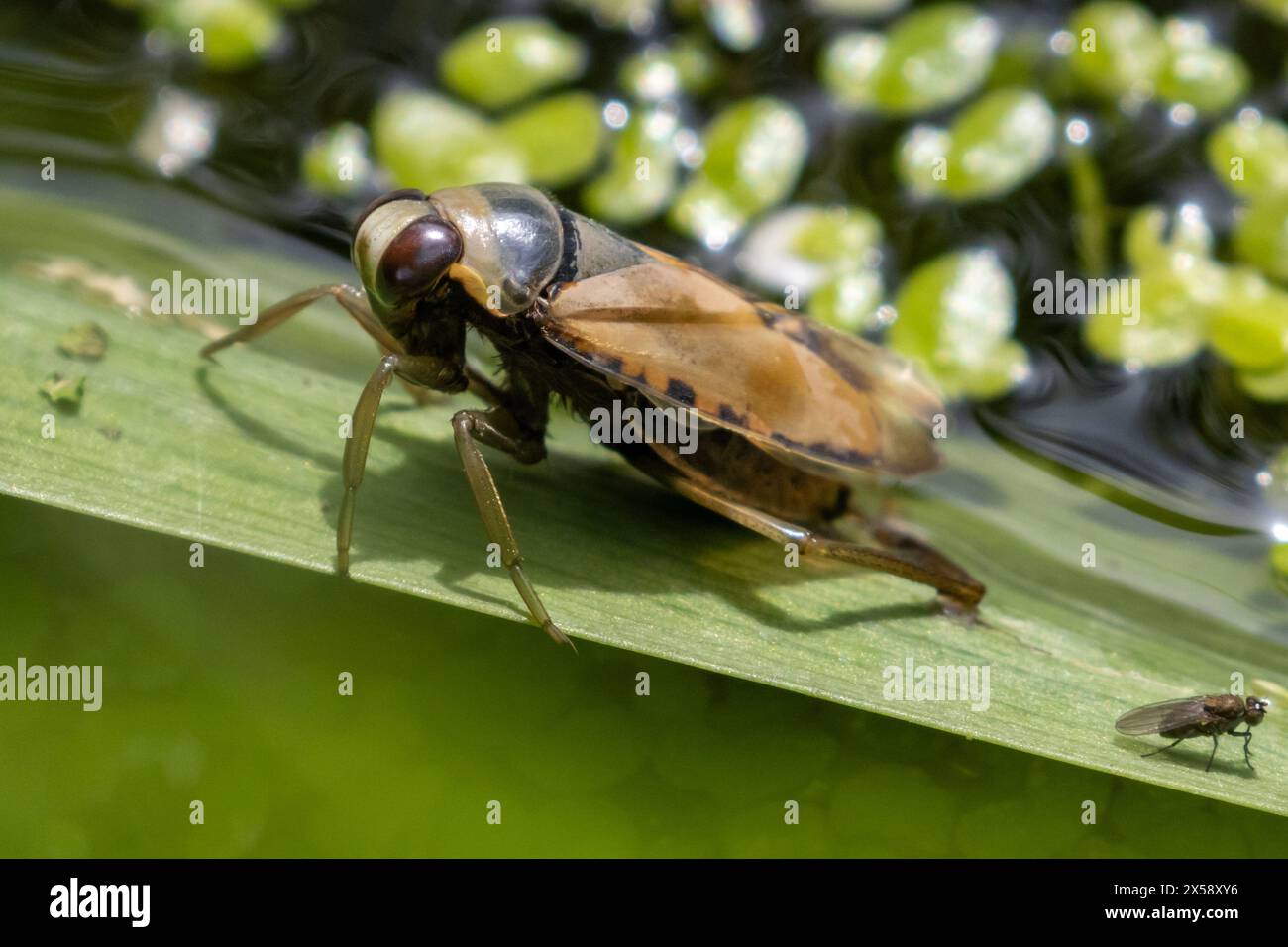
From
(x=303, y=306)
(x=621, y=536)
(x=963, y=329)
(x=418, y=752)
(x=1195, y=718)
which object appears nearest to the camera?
(x=418, y=752)

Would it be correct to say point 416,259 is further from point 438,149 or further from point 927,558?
point 927,558

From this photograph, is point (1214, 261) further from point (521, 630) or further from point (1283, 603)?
point (521, 630)

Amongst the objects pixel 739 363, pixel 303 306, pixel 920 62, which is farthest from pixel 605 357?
pixel 920 62

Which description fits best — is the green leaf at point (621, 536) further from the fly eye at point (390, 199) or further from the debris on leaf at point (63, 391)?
the fly eye at point (390, 199)

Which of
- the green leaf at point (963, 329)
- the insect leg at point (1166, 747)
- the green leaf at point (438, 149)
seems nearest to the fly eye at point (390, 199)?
the green leaf at point (438, 149)

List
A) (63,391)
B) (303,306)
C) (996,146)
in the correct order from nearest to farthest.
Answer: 1. (63,391)
2. (303,306)
3. (996,146)

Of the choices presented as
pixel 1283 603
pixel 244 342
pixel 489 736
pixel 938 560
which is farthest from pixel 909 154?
pixel 489 736

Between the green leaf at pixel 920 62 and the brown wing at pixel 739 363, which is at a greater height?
the green leaf at pixel 920 62
